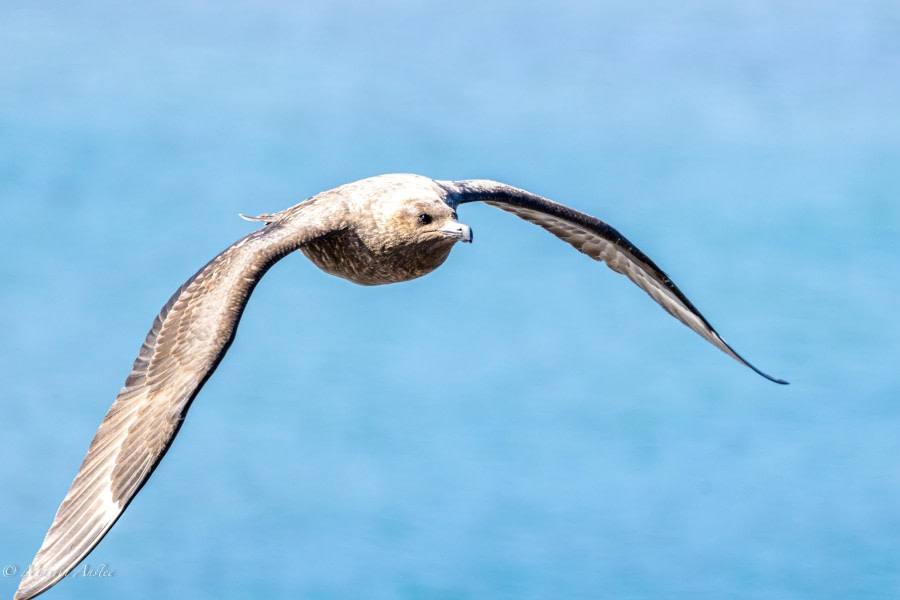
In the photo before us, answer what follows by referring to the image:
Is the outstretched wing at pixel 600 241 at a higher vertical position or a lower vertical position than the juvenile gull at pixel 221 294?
higher

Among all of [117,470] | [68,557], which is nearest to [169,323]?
[117,470]

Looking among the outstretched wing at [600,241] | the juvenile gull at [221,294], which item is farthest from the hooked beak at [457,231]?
the outstretched wing at [600,241]

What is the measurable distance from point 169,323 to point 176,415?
704 mm

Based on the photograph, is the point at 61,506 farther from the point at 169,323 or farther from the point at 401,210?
the point at 401,210

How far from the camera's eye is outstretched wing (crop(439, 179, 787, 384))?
9641 millimetres

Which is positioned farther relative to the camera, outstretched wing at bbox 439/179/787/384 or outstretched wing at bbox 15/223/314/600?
outstretched wing at bbox 439/179/787/384

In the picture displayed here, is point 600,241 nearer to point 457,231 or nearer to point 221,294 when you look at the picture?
point 457,231

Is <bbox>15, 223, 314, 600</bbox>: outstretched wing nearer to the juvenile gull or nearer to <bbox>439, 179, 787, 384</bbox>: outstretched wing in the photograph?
the juvenile gull

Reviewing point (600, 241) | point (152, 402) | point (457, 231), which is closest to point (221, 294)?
point (152, 402)

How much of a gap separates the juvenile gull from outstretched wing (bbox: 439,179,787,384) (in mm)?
22

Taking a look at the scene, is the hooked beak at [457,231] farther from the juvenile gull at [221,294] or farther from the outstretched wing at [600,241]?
the outstretched wing at [600,241]

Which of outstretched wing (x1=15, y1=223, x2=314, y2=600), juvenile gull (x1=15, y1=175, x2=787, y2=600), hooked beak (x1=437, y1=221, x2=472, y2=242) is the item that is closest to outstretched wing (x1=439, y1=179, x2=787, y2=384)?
juvenile gull (x1=15, y1=175, x2=787, y2=600)

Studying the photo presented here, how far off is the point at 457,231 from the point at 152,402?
6.84 feet

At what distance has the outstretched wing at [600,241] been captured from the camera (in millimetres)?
9641
